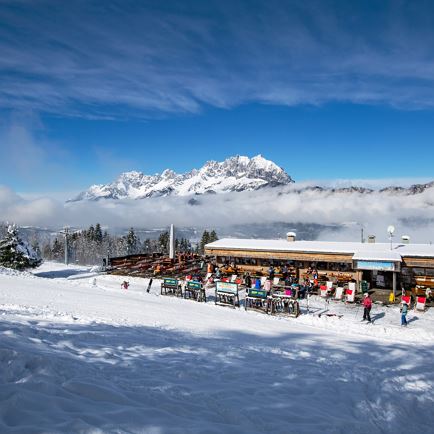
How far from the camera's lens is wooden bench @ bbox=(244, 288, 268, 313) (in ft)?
67.9

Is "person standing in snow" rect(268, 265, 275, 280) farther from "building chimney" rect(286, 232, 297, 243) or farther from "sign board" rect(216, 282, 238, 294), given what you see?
"sign board" rect(216, 282, 238, 294)

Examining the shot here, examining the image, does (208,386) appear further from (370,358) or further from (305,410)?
(370,358)

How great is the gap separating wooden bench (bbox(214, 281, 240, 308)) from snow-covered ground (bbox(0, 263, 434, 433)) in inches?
273

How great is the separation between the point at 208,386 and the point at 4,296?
13.5m

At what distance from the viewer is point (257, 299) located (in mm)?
20984

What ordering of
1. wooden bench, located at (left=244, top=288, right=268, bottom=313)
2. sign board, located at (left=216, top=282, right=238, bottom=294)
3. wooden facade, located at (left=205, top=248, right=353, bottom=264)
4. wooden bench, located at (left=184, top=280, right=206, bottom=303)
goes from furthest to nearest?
wooden facade, located at (left=205, top=248, right=353, bottom=264) < wooden bench, located at (left=184, top=280, right=206, bottom=303) < sign board, located at (left=216, top=282, right=238, bottom=294) < wooden bench, located at (left=244, top=288, right=268, bottom=313)

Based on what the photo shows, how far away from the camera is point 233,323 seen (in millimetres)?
15062

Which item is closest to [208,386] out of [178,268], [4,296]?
[4,296]

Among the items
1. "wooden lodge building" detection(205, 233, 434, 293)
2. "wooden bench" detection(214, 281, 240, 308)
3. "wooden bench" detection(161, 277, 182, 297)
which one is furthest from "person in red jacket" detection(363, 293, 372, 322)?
"wooden bench" detection(161, 277, 182, 297)

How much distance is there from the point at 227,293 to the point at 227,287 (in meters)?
0.37

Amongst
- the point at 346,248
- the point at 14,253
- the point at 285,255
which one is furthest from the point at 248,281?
the point at 14,253

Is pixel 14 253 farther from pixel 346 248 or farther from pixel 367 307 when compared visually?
pixel 367 307

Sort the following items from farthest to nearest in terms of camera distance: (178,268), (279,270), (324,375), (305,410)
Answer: (178,268) → (279,270) → (324,375) → (305,410)

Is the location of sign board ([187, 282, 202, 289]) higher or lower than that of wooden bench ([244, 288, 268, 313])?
higher
